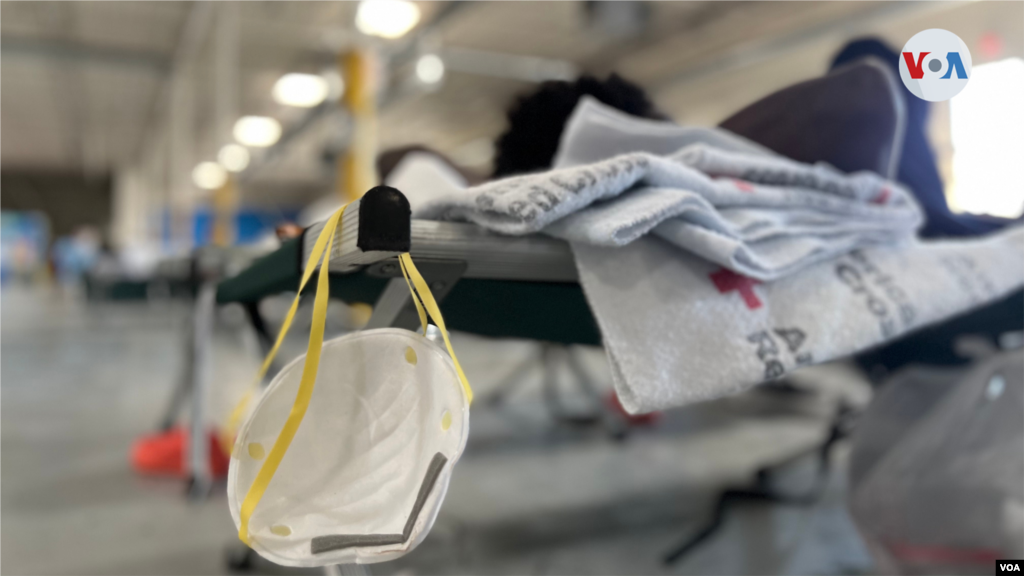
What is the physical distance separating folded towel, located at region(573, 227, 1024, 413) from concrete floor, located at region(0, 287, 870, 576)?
221mm

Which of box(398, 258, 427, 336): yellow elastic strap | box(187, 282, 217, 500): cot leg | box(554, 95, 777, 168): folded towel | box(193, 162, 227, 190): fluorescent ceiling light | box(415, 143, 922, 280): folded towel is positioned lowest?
box(193, 162, 227, 190): fluorescent ceiling light

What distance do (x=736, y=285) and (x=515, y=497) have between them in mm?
745

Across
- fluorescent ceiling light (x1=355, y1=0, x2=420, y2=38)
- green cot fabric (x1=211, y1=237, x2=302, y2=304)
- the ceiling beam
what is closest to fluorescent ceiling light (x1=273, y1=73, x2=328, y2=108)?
the ceiling beam

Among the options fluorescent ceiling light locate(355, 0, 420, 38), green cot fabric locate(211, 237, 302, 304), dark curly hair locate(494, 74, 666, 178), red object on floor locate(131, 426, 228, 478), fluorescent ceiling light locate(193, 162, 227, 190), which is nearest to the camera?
green cot fabric locate(211, 237, 302, 304)

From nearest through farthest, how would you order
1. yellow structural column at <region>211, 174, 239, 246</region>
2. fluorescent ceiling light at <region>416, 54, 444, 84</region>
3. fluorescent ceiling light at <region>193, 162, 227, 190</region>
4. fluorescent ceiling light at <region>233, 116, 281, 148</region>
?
1. fluorescent ceiling light at <region>416, 54, 444, 84</region>
2. yellow structural column at <region>211, 174, 239, 246</region>
3. fluorescent ceiling light at <region>233, 116, 281, 148</region>
4. fluorescent ceiling light at <region>193, 162, 227, 190</region>

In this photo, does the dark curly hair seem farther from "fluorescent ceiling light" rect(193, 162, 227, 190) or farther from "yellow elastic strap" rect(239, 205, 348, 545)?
"fluorescent ceiling light" rect(193, 162, 227, 190)

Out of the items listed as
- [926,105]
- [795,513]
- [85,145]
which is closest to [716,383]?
[926,105]

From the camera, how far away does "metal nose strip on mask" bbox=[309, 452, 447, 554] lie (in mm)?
286

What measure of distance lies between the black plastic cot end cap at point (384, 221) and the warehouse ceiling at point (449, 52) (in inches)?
12.0

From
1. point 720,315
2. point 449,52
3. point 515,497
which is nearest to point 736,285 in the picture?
point 720,315

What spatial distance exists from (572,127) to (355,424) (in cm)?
31

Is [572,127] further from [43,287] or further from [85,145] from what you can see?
[43,287]

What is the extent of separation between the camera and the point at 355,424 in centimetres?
32

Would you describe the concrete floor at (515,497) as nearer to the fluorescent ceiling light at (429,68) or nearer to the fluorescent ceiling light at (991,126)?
the fluorescent ceiling light at (991,126)
